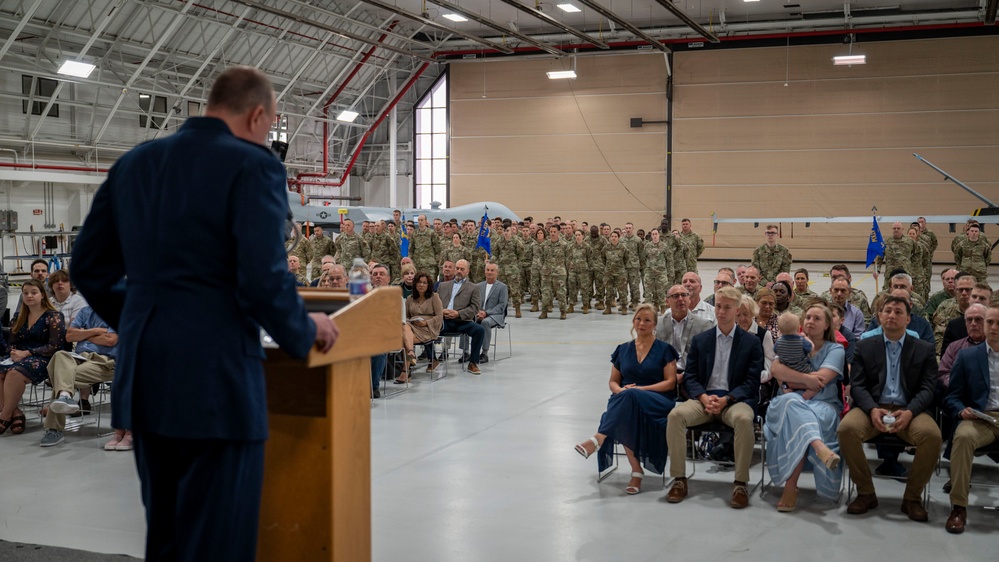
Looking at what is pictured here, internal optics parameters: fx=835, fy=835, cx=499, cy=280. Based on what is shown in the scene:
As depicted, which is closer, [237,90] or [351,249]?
[237,90]

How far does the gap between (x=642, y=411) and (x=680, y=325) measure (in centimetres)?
108

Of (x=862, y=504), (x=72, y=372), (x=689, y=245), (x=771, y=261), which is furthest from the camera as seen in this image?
(x=689, y=245)

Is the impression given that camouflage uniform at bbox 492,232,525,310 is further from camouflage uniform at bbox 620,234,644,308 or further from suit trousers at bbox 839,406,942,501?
suit trousers at bbox 839,406,942,501

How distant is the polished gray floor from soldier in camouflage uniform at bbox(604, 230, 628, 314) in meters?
8.07

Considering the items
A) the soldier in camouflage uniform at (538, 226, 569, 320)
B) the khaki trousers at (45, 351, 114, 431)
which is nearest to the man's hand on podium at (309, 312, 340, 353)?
the khaki trousers at (45, 351, 114, 431)

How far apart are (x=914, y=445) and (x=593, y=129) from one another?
23679mm

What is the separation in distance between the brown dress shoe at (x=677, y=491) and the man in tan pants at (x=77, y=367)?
420 centimetres

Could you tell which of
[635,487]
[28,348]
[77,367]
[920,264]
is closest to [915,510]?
[635,487]

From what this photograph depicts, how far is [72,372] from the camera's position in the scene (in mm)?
6438

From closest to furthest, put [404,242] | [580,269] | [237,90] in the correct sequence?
1. [237,90]
2. [580,269]
3. [404,242]

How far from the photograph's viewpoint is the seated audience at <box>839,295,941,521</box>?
15.0 feet

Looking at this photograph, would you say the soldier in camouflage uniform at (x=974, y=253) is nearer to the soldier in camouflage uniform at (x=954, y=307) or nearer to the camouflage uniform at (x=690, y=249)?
the camouflage uniform at (x=690, y=249)

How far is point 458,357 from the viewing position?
10.2 metres

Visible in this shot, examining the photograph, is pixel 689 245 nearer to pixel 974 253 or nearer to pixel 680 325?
pixel 974 253
